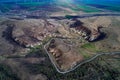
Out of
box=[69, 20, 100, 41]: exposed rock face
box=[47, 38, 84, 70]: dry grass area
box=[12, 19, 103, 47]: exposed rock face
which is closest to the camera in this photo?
box=[47, 38, 84, 70]: dry grass area

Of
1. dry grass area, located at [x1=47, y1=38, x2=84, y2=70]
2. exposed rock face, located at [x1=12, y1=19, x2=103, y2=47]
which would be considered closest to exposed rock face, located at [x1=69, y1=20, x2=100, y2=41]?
exposed rock face, located at [x1=12, y1=19, x2=103, y2=47]

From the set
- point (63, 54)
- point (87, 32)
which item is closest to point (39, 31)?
point (87, 32)

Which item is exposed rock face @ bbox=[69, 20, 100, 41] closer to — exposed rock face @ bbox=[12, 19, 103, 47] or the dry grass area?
exposed rock face @ bbox=[12, 19, 103, 47]

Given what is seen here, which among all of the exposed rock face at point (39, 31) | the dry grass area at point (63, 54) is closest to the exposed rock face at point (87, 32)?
the exposed rock face at point (39, 31)

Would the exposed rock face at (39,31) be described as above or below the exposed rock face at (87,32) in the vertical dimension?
below

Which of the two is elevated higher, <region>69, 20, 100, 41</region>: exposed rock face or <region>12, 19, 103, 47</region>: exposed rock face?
<region>69, 20, 100, 41</region>: exposed rock face

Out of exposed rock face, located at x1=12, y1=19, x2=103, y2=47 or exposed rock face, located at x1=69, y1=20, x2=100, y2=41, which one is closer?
exposed rock face, located at x1=12, y1=19, x2=103, y2=47

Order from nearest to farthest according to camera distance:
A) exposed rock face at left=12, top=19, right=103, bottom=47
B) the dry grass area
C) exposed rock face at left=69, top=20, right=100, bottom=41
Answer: the dry grass area < exposed rock face at left=12, top=19, right=103, bottom=47 < exposed rock face at left=69, top=20, right=100, bottom=41

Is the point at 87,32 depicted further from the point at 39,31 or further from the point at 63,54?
the point at 63,54

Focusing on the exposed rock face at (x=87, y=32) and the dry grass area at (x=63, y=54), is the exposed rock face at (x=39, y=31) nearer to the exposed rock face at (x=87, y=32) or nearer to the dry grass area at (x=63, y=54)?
the exposed rock face at (x=87, y=32)
